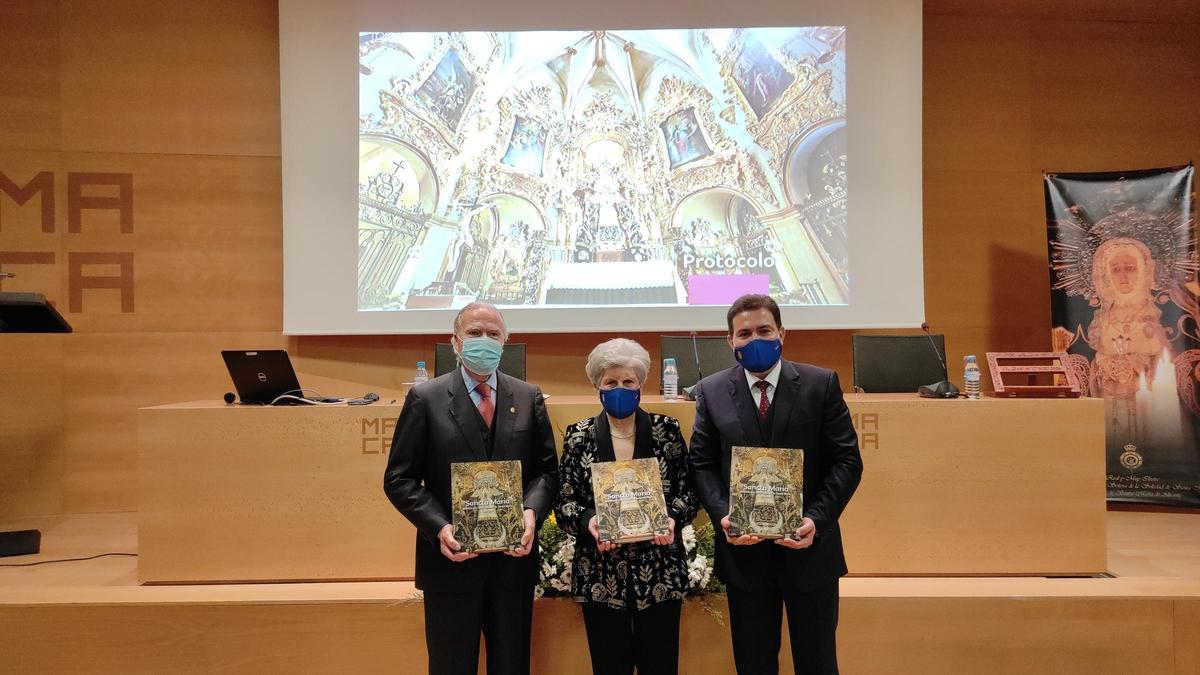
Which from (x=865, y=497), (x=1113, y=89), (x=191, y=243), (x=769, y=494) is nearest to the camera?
(x=769, y=494)

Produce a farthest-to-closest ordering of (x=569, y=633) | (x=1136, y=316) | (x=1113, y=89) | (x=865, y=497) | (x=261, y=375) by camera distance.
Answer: (x=1113, y=89) < (x=1136, y=316) < (x=261, y=375) < (x=865, y=497) < (x=569, y=633)

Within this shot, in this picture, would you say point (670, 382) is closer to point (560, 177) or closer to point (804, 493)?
point (804, 493)

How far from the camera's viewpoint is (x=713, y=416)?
88.7 inches

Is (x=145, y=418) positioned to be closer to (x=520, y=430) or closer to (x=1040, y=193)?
(x=520, y=430)

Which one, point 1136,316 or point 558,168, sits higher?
point 558,168


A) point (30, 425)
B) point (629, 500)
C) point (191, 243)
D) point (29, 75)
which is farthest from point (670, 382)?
point (29, 75)

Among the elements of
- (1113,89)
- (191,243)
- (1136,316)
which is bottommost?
(1136,316)

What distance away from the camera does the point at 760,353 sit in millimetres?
2180

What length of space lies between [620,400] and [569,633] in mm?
991

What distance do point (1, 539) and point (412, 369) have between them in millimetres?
2328

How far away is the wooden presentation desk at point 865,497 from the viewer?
131 inches

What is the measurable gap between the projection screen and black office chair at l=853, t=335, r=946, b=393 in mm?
717

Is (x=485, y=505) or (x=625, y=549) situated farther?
(x=625, y=549)

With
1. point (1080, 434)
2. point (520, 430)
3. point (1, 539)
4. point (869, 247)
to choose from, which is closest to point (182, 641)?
point (520, 430)
